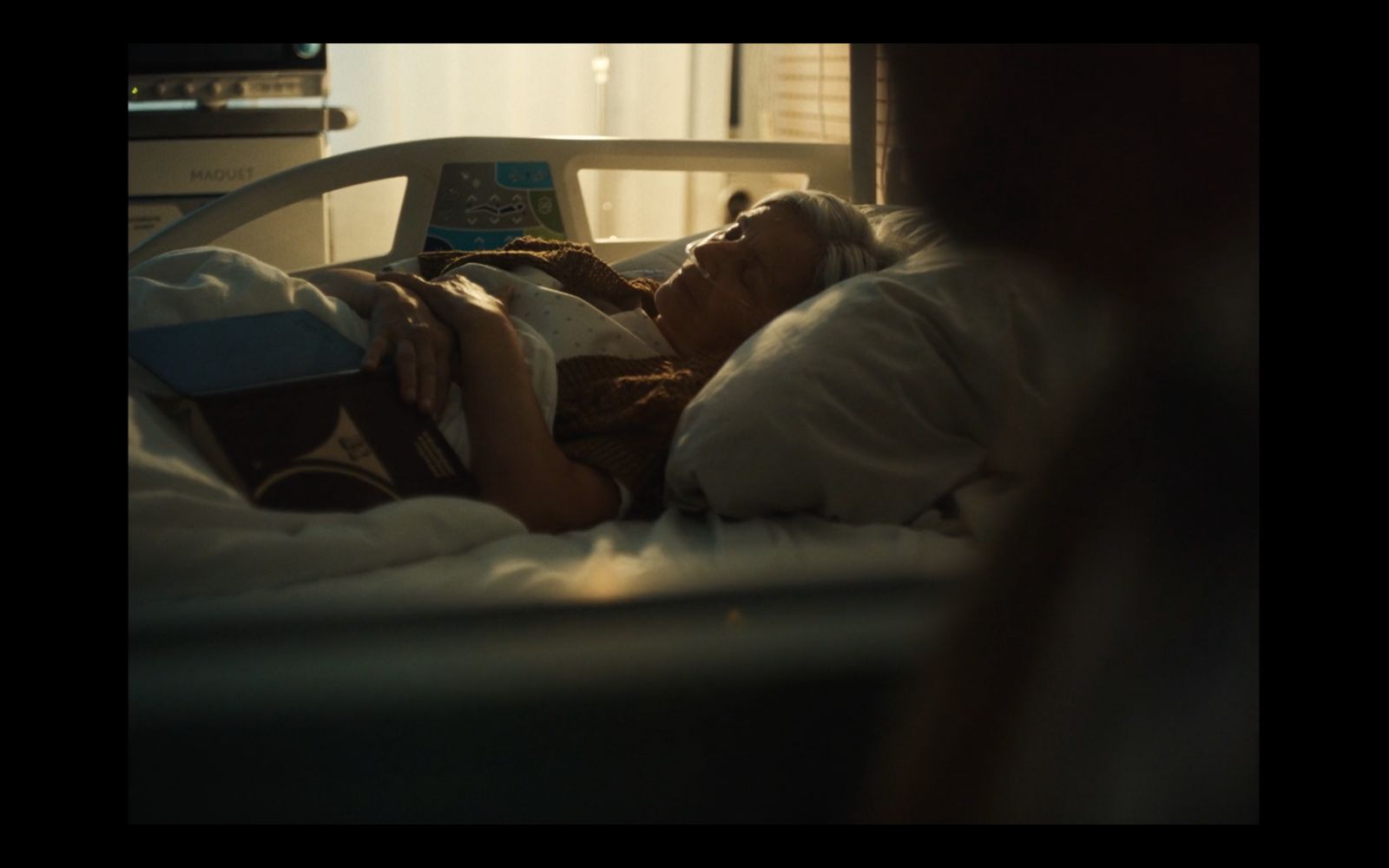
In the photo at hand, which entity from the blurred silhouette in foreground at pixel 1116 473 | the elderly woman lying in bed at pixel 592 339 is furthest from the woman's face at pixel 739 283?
the blurred silhouette in foreground at pixel 1116 473

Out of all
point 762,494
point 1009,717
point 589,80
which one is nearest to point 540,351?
point 762,494

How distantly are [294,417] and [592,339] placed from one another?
38 cm

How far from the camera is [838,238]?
132 cm

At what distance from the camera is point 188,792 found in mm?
628

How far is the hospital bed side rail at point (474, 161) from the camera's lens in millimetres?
1546

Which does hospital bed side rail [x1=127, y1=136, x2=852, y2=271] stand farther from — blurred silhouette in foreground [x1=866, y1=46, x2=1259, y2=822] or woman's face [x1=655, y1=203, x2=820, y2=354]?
blurred silhouette in foreground [x1=866, y1=46, x2=1259, y2=822]

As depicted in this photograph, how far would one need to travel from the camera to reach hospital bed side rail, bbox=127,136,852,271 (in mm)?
1546

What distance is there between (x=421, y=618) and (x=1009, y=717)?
0.33 m

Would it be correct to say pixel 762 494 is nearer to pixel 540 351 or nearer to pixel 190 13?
pixel 540 351

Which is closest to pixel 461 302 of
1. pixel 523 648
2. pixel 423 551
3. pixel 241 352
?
pixel 241 352

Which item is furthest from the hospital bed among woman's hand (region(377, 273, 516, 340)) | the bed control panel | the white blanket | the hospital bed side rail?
the bed control panel

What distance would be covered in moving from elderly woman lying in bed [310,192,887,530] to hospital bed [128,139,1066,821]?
104mm

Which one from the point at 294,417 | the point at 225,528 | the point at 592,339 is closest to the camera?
the point at 225,528

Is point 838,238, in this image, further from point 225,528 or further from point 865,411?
point 225,528
